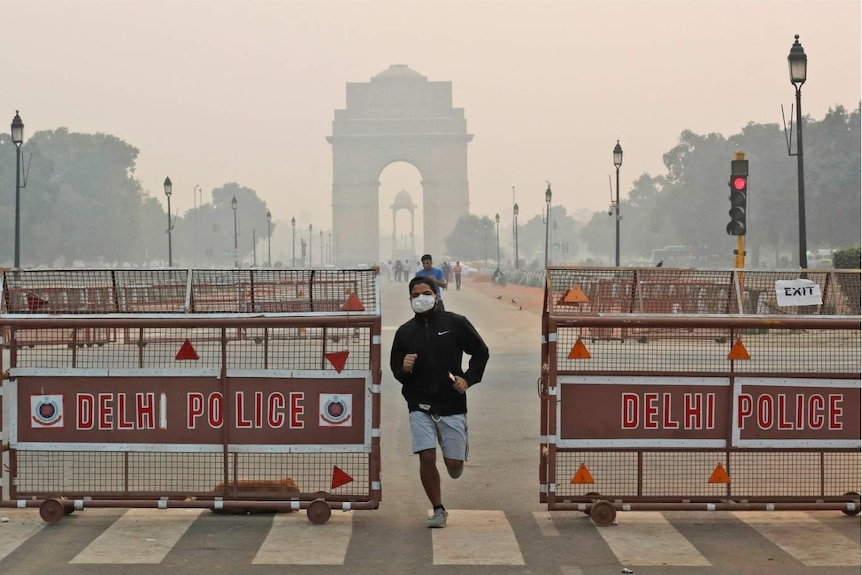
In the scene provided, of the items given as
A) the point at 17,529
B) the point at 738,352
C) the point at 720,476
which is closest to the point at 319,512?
→ the point at 17,529

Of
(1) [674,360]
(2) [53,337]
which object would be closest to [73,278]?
(2) [53,337]

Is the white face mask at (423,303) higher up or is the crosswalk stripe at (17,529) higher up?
the white face mask at (423,303)

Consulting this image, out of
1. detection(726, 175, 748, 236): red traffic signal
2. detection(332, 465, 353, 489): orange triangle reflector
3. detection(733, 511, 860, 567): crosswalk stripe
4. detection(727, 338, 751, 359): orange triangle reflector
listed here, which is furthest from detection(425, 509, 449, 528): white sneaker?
detection(726, 175, 748, 236): red traffic signal

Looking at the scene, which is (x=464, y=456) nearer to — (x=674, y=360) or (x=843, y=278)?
(x=674, y=360)

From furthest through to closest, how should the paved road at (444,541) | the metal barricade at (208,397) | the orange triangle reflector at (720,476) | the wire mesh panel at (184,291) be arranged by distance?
the wire mesh panel at (184,291)
the orange triangle reflector at (720,476)
the metal barricade at (208,397)
the paved road at (444,541)

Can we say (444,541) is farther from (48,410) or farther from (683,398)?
(48,410)

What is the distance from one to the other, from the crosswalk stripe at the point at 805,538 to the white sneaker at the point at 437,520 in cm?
191

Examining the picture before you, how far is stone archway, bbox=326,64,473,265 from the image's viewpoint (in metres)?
154

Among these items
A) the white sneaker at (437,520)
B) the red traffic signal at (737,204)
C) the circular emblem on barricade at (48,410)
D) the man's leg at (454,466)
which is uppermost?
the red traffic signal at (737,204)

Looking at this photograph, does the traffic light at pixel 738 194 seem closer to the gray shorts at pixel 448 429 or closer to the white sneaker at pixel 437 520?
the gray shorts at pixel 448 429

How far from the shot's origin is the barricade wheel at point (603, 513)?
8727 millimetres

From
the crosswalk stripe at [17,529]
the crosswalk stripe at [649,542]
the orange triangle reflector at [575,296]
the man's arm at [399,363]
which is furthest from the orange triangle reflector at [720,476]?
the crosswalk stripe at [17,529]

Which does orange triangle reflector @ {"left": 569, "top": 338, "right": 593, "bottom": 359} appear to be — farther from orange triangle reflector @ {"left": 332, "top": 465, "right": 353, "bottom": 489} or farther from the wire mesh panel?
orange triangle reflector @ {"left": 332, "top": 465, "right": 353, "bottom": 489}

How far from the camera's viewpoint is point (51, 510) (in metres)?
8.74
